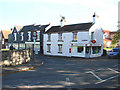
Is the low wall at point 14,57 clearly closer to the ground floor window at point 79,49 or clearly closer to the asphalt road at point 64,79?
the asphalt road at point 64,79

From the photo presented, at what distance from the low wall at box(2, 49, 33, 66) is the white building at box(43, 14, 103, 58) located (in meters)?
11.3

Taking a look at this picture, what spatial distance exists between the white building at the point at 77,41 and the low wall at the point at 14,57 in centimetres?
1129

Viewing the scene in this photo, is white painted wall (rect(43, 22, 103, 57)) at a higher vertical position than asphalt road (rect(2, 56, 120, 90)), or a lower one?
higher

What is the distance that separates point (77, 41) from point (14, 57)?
47.4 ft

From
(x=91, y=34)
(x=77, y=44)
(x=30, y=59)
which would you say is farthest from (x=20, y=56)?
(x=91, y=34)

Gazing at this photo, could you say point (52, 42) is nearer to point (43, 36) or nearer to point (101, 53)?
point (43, 36)

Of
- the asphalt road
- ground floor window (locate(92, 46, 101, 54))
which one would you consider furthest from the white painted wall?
the asphalt road

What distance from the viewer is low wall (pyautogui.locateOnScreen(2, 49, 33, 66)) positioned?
13383mm

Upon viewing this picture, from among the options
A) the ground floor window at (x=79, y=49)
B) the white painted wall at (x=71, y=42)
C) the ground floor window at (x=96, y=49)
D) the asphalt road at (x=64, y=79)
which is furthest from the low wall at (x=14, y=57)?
the ground floor window at (x=96, y=49)

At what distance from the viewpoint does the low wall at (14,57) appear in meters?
13.4

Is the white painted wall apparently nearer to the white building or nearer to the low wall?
the white building

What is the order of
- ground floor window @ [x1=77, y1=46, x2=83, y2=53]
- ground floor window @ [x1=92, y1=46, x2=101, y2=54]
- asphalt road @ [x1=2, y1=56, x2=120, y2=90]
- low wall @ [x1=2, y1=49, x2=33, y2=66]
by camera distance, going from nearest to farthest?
asphalt road @ [x1=2, y1=56, x2=120, y2=90] < low wall @ [x1=2, y1=49, x2=33, y2=66] < ground floor window @ [x1=77, y1=46, x2=83, y2=53] < ground floor window @ [x1=92, y1=46, x2=101, y2=54]

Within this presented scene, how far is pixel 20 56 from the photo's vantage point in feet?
51.0

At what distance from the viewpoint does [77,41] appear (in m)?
25.6
